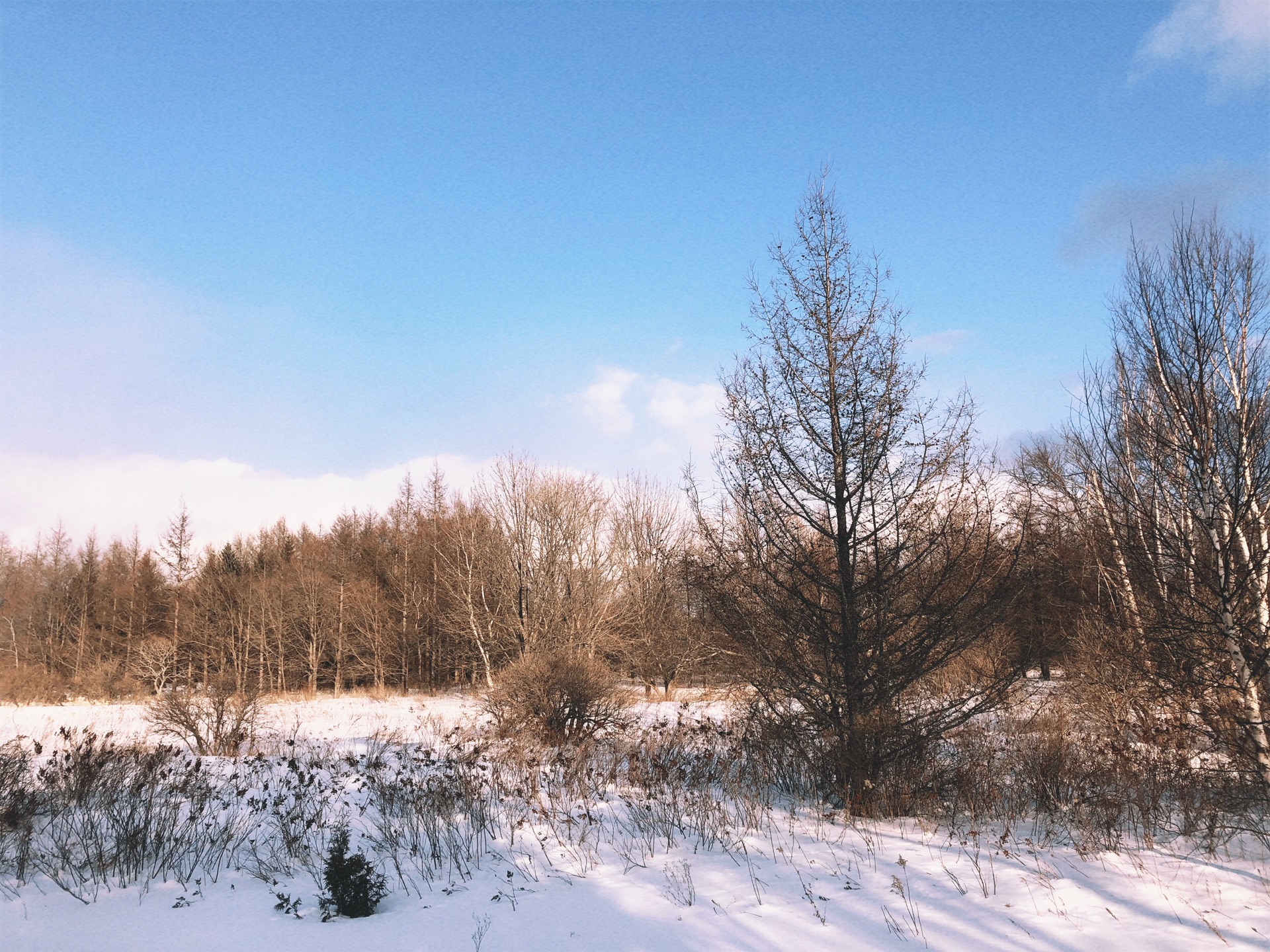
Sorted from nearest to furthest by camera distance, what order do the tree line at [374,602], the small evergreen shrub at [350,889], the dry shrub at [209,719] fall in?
the small evergreen shrub at [350,889] < the dry shrub at [209,719] < the tree line at [374,602]

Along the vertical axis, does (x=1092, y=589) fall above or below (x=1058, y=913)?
above

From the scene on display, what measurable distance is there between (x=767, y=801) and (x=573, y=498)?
20.5 metres

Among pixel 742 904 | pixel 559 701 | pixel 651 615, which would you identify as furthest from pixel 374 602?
pixel 742 904

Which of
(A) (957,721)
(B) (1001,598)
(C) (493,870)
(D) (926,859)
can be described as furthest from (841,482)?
(C) (493,870)

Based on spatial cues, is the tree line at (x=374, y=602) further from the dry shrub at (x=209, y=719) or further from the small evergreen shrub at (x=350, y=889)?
the small evergreen shrub at (x=350, y=889)

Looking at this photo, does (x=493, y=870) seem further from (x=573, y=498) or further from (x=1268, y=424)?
(x=573, y=498)

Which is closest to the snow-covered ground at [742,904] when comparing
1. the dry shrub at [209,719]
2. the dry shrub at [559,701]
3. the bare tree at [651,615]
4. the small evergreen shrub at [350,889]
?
the small evergreen shrub at [350,889]

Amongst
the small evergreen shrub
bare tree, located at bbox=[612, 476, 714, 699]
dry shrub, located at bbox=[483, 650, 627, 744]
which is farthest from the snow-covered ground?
bare tree, located at bbox=[612, 476, 714, 699]

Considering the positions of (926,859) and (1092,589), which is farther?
(1092,589)

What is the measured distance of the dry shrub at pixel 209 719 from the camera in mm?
12242

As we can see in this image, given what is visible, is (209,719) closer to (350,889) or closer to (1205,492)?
(350,889)

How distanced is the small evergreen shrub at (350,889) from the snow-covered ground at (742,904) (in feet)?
0.39

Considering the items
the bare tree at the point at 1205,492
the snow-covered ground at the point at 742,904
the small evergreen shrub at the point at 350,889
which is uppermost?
the bare tree at the point at 1205,492

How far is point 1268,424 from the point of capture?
23.7ft
